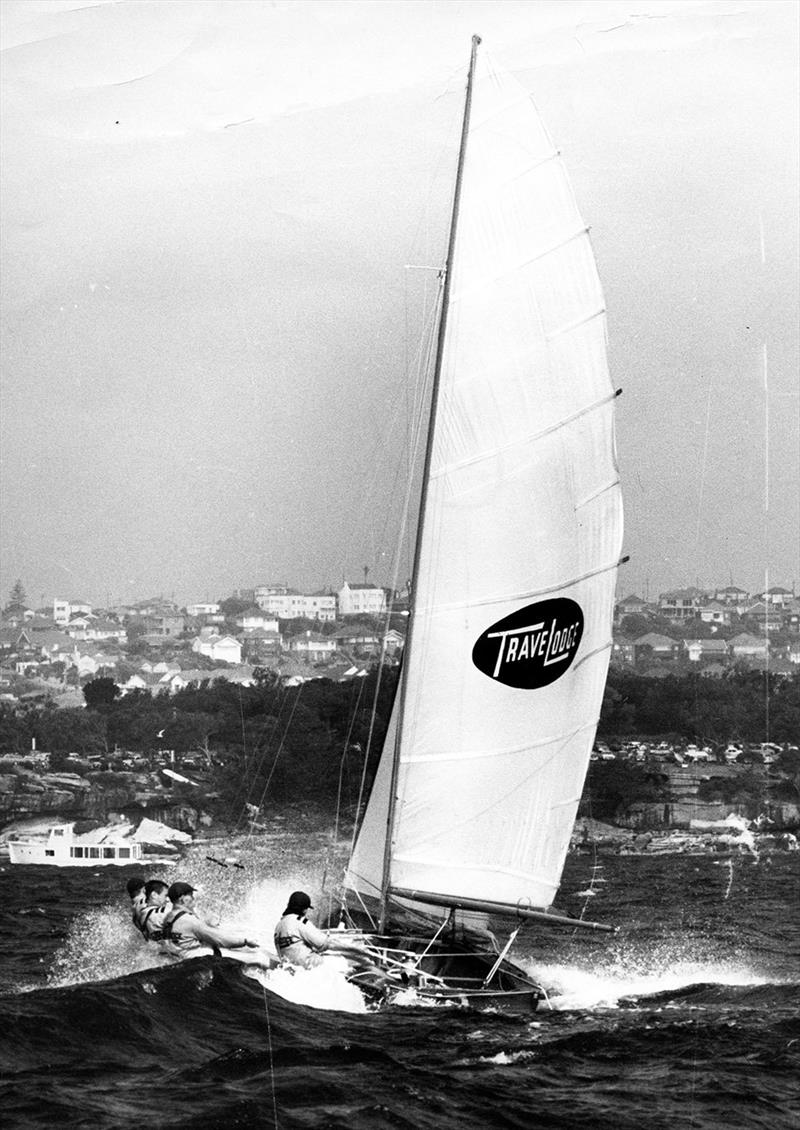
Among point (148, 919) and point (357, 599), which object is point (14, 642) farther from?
point (148, 919)

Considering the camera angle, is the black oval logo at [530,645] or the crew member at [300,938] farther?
the black oval logo at [530,645]

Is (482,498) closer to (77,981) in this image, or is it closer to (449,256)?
(449,256)

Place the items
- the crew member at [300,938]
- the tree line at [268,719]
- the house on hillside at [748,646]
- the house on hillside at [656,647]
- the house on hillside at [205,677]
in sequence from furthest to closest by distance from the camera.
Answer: the house on hillside at [748,646] → the house on hillside at [656,647] → the house on hillside at [205,677] → the tree line at [268,719] → the crew member at [300,938]

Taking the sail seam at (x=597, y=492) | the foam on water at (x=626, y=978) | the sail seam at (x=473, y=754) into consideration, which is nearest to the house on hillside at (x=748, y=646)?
the foam on water at (x=626, y=978)

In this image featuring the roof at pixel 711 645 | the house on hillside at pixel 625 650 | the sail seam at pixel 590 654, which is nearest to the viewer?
the sail seam at pixel 590 654

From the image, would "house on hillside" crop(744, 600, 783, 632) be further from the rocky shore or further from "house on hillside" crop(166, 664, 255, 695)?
"house on hillside" crop(166, 664, 255, 695)

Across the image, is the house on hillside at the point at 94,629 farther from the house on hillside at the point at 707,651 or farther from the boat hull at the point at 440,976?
the boat hull at the point at 440,976

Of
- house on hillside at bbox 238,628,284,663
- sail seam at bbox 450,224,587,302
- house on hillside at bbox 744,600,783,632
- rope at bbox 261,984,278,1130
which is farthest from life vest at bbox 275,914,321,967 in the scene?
house on hillside at bbox 744,600,783,632

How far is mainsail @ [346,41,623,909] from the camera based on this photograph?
17.3m

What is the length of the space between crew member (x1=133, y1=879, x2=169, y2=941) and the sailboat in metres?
1.85

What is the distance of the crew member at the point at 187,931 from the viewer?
16.3m

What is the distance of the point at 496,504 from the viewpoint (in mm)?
17391

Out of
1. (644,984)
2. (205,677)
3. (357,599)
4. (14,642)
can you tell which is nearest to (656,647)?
(357,599)

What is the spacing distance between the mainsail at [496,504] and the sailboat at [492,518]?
1 centimetres
